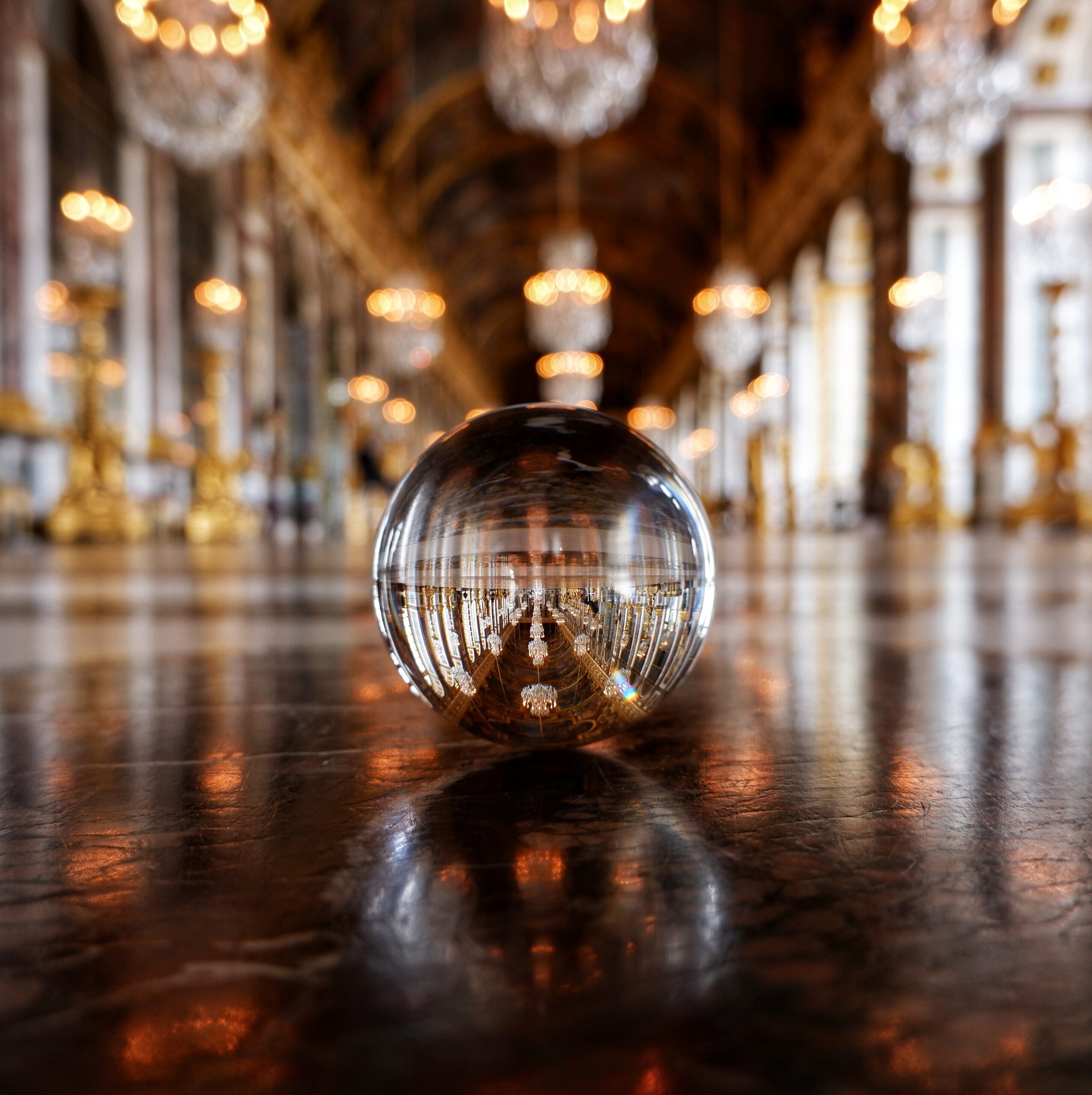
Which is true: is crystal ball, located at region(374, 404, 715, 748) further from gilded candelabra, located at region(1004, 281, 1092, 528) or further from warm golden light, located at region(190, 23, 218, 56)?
gilded candelabra, located at region(1004, 281, 1092, 528)

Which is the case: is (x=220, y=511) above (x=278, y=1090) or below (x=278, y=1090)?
above

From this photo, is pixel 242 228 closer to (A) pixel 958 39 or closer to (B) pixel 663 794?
(A) pixel 958 39

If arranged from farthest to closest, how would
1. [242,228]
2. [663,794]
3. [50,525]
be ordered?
1. [242,228]
2. [50,525]
3. [663,794]

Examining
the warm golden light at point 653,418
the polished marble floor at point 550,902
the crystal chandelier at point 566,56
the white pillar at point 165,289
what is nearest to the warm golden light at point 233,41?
the crystal chandelier at point 566,56

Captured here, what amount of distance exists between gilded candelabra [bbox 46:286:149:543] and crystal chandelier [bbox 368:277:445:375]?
3.89 metres

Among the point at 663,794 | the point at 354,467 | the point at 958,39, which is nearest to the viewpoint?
the point at 663,794

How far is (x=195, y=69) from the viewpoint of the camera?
3732mm

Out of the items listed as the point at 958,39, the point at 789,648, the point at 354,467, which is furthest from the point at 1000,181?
the point at 789,648

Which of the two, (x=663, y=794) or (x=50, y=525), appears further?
(x=50, y=525)

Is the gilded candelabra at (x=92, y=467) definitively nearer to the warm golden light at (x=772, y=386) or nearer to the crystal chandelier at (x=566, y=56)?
the crystal chandelier at (x=566, y=56)

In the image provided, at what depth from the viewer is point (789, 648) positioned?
0.86 meters

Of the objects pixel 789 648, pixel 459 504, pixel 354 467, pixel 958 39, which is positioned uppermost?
pixel 958 39

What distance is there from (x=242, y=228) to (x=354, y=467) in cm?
273

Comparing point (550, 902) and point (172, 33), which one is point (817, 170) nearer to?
point (172, 33)
